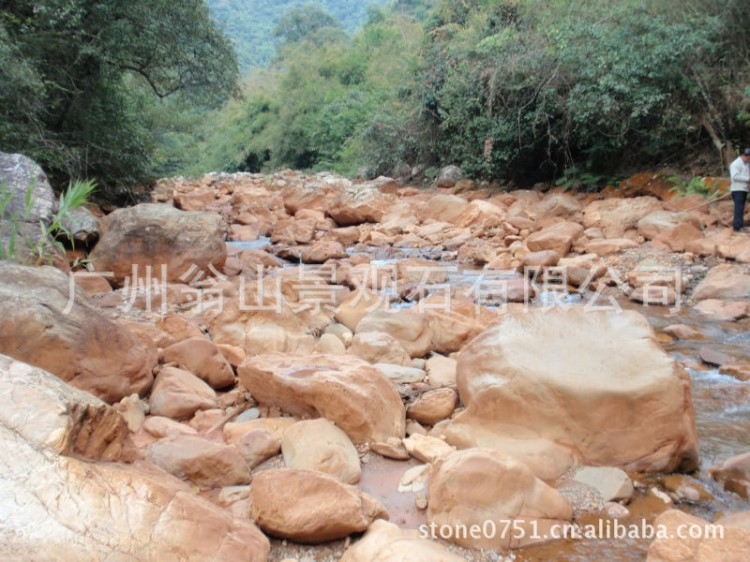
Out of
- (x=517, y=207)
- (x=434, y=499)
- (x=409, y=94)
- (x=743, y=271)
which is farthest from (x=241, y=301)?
(x=409, y=94)

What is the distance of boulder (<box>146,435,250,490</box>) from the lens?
2.53 metres

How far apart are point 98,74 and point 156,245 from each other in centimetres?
430

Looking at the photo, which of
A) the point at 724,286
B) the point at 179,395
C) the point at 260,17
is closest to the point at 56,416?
the point at 179,395

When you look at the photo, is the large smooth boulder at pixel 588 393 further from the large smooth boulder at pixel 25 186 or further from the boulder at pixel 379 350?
the large smooth boulder at pixel 25 186

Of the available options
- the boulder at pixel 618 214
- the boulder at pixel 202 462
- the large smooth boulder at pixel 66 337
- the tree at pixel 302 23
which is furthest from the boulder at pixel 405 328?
the tree at pixel 302 23

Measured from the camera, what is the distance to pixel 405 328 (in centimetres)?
438

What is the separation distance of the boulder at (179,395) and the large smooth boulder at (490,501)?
1512 millimetres

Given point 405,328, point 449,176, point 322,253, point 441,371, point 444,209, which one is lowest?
point 441,371

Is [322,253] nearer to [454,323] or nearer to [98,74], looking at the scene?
[454,323]

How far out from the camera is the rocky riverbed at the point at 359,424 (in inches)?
69.3

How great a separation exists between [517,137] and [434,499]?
10.4m

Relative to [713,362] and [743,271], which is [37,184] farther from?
[743,271]

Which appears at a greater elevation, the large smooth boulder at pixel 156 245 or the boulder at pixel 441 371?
the large smooth boulder at pixel 156 245

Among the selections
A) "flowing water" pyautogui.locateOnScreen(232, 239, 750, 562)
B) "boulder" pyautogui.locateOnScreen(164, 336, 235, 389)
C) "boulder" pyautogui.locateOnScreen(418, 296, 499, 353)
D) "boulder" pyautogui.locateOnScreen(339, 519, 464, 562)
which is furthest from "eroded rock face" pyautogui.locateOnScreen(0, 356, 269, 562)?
"boulder" pyautogui.locateOnScreen(418, 296, 499, 353)
